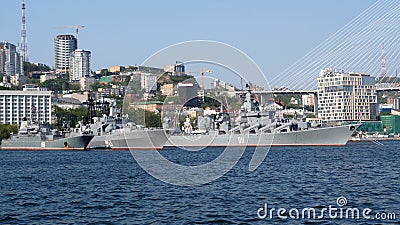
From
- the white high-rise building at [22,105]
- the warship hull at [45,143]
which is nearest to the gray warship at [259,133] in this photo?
the warship hull at [45,143]

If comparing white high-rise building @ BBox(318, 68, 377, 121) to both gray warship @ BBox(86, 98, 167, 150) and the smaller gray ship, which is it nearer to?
the smaller gray ship

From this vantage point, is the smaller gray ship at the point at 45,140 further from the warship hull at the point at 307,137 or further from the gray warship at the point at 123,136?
the warship hull at the point at 307,137

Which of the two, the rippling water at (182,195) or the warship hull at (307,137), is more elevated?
the warship hull at (307,137)

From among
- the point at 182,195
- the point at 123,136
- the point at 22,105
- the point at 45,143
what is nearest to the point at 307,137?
the point at 123,136

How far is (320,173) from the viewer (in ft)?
110

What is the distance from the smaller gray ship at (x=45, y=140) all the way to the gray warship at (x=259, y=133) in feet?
33.5

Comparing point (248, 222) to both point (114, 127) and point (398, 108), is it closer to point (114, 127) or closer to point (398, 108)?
point (114, 127)

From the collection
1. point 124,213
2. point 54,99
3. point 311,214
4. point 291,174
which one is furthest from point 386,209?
point 54,99

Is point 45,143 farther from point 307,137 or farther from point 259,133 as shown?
point 307,137

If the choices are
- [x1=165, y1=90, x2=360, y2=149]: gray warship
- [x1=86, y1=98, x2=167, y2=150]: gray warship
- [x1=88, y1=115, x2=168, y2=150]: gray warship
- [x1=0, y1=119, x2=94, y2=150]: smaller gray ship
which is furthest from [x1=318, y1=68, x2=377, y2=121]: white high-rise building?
[x1=88, y1=115, x2=168, y2=150]: gray warship

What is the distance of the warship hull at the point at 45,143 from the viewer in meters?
75.2

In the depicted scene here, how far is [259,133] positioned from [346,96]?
7113cm

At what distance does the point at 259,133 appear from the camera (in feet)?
251

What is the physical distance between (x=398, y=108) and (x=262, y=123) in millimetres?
101997
